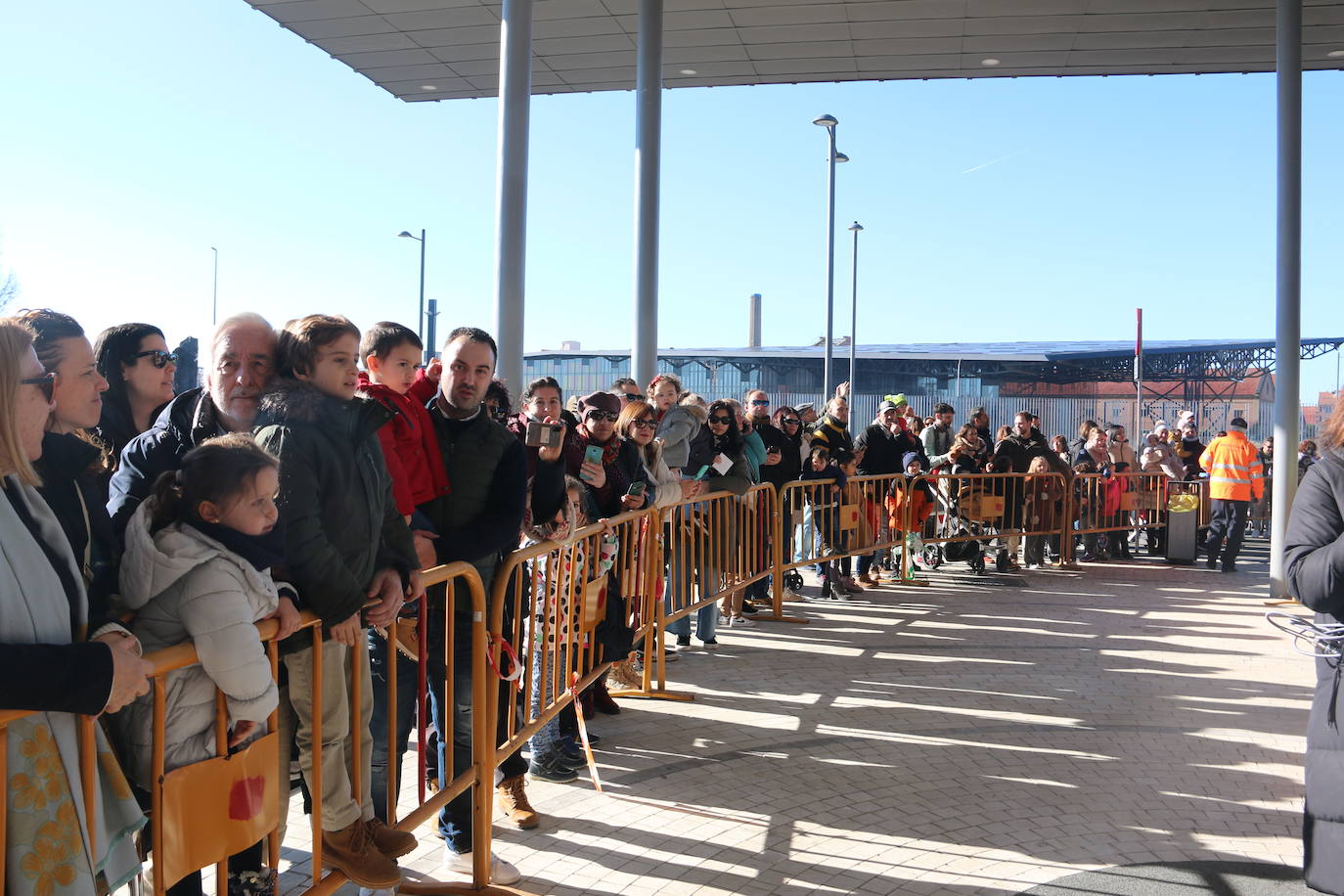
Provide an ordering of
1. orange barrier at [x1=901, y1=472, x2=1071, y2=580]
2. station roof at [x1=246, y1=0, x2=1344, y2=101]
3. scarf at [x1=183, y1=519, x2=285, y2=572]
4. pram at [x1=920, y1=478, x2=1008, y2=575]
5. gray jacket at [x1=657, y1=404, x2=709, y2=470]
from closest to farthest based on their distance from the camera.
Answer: scarf at [x1=183, y1=519, x2=285, y2=572]
gray jacket at [x1=657, y1=404, x2=709, y2=470]
station roof at [x1=246, y1=0, x2=1344, y2=101]
orange barrier at [x1=901, y1=472, x2=1071, y2=580]
pram at [x1=920, y1=478, x2=1008, y2=575]

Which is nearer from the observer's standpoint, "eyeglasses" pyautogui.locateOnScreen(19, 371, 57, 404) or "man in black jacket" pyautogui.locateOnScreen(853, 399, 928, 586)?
"eyeglasses" pyautogui.locateOnScreen(19, 371, 57, 404)

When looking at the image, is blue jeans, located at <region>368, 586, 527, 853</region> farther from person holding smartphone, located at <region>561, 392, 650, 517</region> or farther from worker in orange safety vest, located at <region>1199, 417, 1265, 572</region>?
worker in orange safety vest, located at <region>1199, 417, 1265, 572</region>

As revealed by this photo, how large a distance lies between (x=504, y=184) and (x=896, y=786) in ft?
18.9

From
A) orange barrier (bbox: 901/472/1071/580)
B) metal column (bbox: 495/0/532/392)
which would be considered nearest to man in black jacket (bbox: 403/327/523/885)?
metal column (bbox: 495/0/532/392)

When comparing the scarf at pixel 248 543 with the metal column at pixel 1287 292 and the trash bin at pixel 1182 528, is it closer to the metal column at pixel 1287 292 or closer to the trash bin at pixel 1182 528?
the metal column at pixel 1287 292

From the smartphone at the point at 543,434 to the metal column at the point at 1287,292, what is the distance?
32.1 ft

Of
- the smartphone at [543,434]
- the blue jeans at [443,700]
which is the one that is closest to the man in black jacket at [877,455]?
the smartphone at [543,434]

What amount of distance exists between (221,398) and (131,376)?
0.67 m

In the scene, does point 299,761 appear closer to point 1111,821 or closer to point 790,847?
point 790,847

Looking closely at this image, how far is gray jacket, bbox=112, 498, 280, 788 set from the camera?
2.61m

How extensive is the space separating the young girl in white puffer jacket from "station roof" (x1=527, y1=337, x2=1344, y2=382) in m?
45.2

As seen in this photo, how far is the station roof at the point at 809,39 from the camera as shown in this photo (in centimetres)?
1134

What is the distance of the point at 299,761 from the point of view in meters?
3.36

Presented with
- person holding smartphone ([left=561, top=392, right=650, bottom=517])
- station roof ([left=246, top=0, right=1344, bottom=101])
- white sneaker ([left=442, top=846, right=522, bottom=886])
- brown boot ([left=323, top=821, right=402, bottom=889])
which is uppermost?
station roof ([left=246, top=0, right=1344, bottom=101])
